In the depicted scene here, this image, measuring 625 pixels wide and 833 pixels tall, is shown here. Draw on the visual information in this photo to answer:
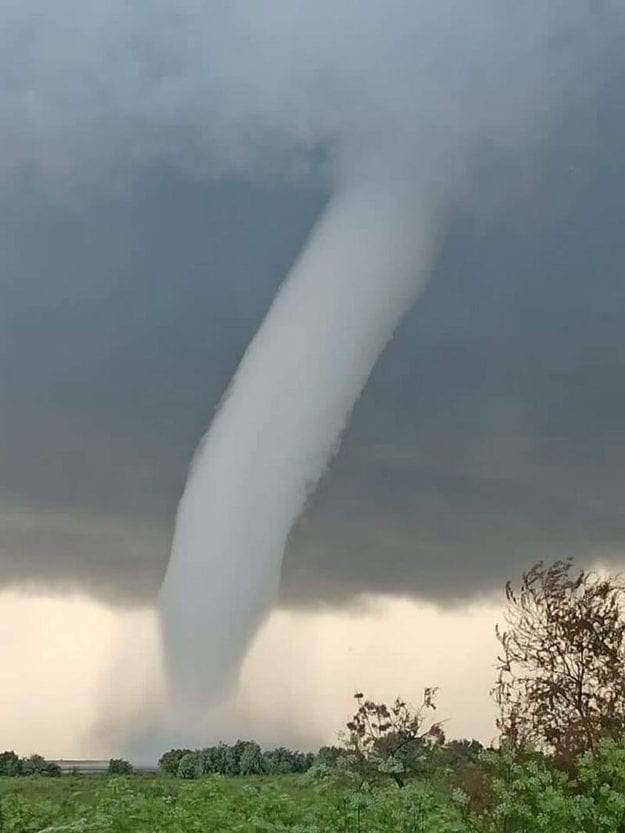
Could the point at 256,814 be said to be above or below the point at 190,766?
below

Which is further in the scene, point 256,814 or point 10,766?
point 10,766

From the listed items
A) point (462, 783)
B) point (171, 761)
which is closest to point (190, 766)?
point (171, 761)

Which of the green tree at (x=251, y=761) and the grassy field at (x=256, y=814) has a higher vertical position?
the green tree at (x=251, y=761)

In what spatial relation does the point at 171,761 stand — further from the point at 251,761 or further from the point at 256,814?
the point at 256,814

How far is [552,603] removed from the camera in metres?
22.8

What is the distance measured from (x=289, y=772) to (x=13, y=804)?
14604 mm

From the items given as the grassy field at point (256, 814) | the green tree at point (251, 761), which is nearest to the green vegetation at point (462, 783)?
the grassy field at point (256, 814)

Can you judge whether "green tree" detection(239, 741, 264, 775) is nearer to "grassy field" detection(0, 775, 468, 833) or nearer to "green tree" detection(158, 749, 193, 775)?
"green tree" detection(158, 749, 193, 775)

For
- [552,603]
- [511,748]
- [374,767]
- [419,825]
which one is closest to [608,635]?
[552,603]

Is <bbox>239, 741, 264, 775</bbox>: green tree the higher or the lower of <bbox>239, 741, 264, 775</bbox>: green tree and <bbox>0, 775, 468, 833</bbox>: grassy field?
the higher

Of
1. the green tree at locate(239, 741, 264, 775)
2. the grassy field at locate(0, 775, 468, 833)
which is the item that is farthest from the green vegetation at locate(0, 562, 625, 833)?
the green tree at locate(239, 741, 264, 775)

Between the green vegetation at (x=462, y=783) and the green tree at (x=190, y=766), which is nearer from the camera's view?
the green vegetation at (x=462, y=783)

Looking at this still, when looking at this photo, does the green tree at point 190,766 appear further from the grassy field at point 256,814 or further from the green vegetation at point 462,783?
the grassy field at point 256,814

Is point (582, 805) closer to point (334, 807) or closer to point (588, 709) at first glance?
point (334, 807)
